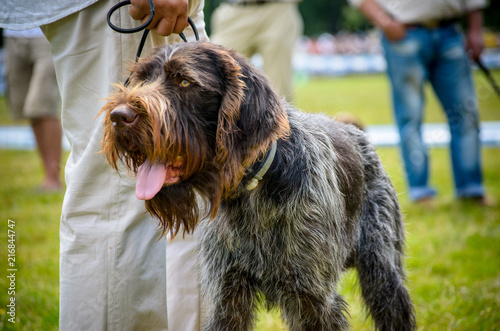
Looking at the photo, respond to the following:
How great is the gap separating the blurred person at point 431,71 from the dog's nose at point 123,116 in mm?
4092

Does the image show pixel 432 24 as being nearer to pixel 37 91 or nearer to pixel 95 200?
pixel 95 200

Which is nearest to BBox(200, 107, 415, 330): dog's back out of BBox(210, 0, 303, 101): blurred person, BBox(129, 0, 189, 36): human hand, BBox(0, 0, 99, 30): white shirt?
BBox(129, 0, 189, 36): human hand

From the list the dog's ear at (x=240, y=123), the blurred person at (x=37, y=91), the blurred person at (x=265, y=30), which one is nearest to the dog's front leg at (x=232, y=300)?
the dog's ear at (x=240, y=123)

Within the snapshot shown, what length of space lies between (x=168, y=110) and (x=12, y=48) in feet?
17.4

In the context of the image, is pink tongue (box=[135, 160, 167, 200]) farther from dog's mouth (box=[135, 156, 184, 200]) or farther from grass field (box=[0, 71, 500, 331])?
grass field (box=[0, 71, 500, 331])

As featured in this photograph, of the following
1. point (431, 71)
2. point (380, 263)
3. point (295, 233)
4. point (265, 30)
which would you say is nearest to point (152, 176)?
point (295, 233)

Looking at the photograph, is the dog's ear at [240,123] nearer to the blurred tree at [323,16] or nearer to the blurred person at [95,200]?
the blurred person at [95,200]

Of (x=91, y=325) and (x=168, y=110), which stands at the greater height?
(x=168, y=110)

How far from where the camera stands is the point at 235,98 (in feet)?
7.14

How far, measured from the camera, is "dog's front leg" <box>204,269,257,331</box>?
8.12 feet

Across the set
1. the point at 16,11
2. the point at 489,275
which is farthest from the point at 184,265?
the point at 489,275

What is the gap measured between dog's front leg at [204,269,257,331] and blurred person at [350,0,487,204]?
388 cm

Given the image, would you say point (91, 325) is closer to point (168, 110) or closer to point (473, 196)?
point (168, 110)

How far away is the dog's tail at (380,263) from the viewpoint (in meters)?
3.02
